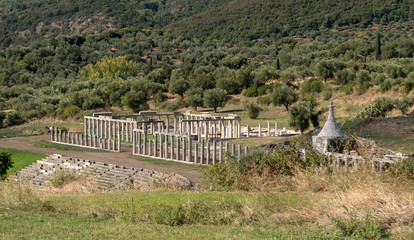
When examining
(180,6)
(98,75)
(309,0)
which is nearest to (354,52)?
(98,75)

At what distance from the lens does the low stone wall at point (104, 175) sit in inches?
787

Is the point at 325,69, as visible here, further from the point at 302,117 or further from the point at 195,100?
the point at 302,117

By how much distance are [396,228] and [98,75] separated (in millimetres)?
78791

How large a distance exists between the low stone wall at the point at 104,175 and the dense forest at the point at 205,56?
27097 mm

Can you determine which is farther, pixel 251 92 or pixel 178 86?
pixel 178 86

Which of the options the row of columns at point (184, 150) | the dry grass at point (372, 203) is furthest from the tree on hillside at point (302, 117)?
the dry grass at point (372, 203)

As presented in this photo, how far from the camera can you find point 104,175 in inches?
973

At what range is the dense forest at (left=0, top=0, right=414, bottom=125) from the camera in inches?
2397

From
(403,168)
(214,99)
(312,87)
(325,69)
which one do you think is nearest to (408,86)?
(312,87)

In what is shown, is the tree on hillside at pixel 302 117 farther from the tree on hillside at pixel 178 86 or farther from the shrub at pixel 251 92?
the tree on hillside at pixel 178 86

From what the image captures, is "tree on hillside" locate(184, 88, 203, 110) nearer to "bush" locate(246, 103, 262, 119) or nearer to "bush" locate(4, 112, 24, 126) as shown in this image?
"bush" locate(246, 103, 262, 119)

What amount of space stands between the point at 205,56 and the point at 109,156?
6448 cm

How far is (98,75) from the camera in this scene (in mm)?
85188

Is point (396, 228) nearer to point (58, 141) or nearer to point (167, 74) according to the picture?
point (58, 141)
